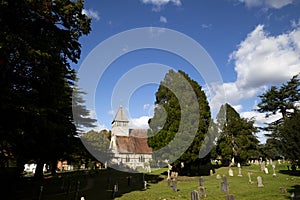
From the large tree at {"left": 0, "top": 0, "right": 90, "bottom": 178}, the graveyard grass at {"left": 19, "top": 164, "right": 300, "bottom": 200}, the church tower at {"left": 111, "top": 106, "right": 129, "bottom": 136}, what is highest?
the church tower at {"left": 111, "top": 106, "right": 129, "bottom": 136}

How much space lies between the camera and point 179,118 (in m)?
26.6

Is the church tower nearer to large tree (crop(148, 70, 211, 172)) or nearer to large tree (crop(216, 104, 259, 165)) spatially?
large tree (crop(216, 104, 259, 165))

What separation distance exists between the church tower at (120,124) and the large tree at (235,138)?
1631 inches

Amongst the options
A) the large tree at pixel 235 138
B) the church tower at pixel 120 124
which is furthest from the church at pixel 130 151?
the large tree at pixel 235 138

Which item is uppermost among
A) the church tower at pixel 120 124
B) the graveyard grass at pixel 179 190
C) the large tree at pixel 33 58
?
the church tower at pixel 120 124

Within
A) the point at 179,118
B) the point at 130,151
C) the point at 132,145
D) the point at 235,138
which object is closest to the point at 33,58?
the point at 179,118

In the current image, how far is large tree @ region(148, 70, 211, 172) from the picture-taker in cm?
2544

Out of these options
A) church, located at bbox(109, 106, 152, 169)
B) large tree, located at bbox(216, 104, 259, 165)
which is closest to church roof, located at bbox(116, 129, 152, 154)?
church, located at bbox(109, 106, 152, 169)

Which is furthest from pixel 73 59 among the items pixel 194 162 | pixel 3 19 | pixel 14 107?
pixel 194 162

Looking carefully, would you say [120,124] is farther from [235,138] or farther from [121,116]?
[235,138]

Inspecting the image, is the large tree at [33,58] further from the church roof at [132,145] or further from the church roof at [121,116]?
the church roof at [121,116]

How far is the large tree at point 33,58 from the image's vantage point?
423 inches

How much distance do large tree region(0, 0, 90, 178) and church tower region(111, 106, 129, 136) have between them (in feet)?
214

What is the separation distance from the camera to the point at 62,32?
14156mm
